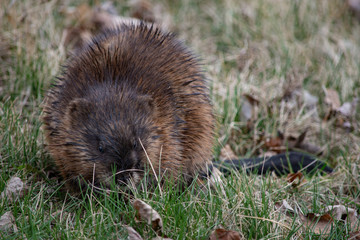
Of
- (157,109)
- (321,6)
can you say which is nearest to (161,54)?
(157,109)

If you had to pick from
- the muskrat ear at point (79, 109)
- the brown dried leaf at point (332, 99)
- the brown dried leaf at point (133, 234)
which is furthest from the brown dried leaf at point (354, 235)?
the brown dried leaf at point (332, 99)

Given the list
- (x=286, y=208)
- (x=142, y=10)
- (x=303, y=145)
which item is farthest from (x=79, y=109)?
(x=142, y=10)

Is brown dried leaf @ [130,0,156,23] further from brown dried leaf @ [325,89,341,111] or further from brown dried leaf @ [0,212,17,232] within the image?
brown dried leaf @ [0,212,17,232]

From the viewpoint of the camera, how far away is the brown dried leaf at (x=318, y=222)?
3.92 meters

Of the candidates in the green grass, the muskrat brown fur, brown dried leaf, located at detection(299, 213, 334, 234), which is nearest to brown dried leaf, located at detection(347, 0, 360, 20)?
the green grass

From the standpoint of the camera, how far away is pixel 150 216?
361 centimetres

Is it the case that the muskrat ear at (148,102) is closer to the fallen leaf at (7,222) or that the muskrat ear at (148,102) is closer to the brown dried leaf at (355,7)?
the fallen leaf at (7,222)

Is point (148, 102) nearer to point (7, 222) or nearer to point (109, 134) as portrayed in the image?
point (109, 134)

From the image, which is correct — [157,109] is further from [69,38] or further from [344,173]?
[69,38]

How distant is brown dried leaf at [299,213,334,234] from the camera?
12.9 feet

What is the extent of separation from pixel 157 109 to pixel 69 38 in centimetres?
330

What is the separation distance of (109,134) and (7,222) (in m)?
1.03

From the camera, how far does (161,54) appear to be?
4582 mm

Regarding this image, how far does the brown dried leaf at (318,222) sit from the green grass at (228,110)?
0.09m
